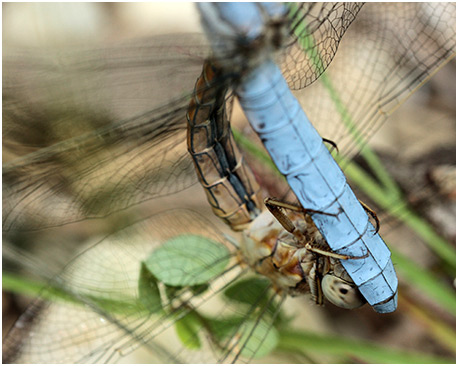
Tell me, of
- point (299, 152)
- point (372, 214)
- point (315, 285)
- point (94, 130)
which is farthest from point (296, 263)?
point (94, 130)

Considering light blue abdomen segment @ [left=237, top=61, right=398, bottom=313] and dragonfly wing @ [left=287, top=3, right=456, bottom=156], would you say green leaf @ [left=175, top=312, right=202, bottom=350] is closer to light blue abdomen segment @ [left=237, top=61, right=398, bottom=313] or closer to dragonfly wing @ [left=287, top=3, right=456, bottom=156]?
light blue abdomen segment @ [left=237, top=61, right=398, bottom=313]

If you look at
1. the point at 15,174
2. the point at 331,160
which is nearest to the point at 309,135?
the point at 331,160

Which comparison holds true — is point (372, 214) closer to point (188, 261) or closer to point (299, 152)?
point (299, 152)

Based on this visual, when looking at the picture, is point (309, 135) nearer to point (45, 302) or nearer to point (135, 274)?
point (135, 274)

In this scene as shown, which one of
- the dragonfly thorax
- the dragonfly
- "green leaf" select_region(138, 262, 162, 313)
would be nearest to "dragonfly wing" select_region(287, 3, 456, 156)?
the dragonfly

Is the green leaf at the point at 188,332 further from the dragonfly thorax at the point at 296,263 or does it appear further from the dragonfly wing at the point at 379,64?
the dragonfly wing at the point at 379,64

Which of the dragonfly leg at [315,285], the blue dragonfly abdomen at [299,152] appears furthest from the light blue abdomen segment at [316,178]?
the dragonfly leg at [315,285]

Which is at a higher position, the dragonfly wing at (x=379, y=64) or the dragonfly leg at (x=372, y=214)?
the dragonfly wing at (x=379, y=64)
